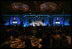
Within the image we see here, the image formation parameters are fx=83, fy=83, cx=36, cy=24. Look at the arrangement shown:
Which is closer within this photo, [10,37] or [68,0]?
[10,37]

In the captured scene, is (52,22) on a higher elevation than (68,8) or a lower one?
lower

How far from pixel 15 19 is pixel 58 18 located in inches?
155

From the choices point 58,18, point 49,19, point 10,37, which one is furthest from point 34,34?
point 58,18

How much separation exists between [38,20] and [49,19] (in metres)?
1.01

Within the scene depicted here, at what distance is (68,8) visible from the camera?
21.4 feet

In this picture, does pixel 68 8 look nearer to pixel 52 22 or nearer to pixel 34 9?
pixel 52 22

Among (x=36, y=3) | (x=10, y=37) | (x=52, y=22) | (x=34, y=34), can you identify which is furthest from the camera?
(x=52, y=22)

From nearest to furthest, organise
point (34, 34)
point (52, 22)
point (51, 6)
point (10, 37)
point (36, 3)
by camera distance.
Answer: point (51, 6) < point (10, 37) < point (34, 34) < point (36, 3) < point (52, 22)

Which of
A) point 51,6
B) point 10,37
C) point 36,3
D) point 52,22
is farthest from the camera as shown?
point 52,22

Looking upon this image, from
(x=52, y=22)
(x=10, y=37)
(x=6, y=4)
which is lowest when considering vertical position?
(x=10, y=37)

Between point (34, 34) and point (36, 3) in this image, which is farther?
point (36, 3)

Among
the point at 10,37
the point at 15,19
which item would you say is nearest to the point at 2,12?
the point at 15,19

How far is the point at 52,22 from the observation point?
297 inches

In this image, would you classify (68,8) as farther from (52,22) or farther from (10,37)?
(10,37)
